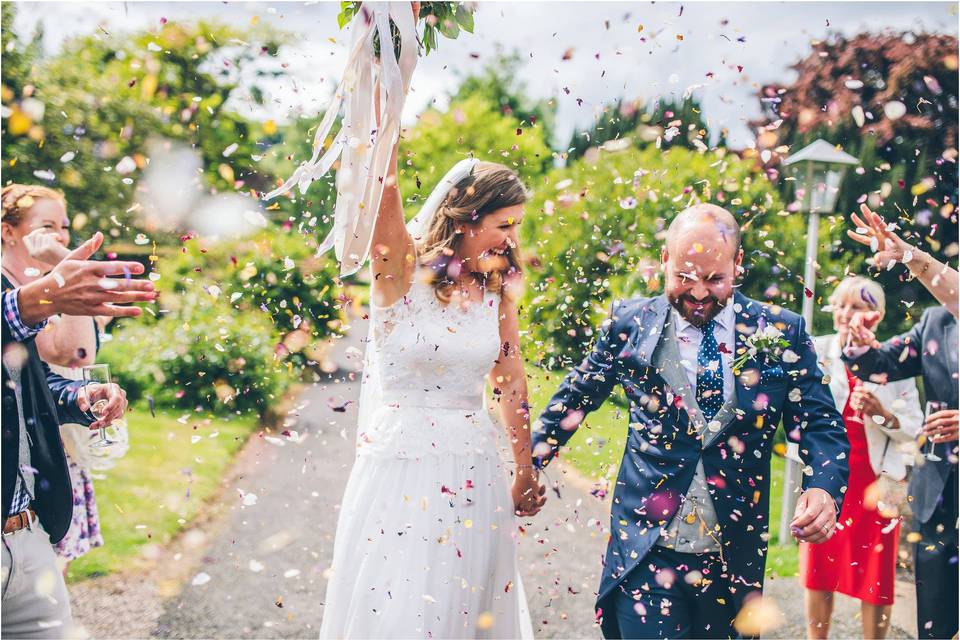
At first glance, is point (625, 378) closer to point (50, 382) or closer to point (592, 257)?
point (50, 382)

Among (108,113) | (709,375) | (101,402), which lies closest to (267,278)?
(108,113)

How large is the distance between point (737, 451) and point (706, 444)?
12 cm

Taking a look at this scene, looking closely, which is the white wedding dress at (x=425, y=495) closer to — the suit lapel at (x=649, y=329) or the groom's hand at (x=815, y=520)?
the suit lapel at (x=649, y=329)

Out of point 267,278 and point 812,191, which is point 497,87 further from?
point 812,191

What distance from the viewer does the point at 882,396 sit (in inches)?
165

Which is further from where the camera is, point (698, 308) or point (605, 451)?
point (605, 451)

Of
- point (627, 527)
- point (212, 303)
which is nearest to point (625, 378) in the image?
point (627, 527)

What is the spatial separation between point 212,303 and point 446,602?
8.73 m

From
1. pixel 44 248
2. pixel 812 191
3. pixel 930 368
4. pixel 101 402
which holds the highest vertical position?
pixel 812 191

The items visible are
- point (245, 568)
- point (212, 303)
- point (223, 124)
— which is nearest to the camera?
point (245, 568)

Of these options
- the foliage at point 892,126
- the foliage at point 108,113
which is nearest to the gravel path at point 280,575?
the foliage at point 892,126

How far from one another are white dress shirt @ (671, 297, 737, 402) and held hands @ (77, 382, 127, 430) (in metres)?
2.34

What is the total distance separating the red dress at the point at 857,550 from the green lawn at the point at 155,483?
3.55 metres

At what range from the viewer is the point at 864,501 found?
4.18 metres
